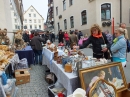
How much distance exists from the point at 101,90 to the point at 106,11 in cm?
1211

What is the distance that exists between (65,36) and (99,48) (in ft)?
27.8

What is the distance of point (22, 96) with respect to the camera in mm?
3092

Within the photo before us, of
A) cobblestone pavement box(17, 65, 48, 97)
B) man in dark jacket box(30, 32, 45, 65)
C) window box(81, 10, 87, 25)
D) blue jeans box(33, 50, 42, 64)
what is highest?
window box(81, 10, 87, 25)

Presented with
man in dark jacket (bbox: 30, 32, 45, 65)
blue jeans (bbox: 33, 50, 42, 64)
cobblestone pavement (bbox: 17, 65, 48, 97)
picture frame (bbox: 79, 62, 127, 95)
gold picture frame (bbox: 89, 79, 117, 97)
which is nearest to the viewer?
gold picture frame (bbox: 89, 79, 117, 97)

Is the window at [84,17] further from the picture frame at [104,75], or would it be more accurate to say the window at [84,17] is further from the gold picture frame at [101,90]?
the gold picture frame at [101,90]

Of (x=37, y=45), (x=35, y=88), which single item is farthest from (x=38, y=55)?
(x=35, y=88)

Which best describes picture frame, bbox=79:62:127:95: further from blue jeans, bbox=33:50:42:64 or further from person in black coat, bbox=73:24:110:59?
blue jeans, bbox=33:50:42:64

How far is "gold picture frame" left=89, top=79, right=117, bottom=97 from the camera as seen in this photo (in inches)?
69.4

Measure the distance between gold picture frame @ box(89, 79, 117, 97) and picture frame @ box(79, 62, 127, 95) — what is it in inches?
3.9

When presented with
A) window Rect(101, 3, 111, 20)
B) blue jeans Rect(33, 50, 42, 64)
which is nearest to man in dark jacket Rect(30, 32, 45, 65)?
blue jeans Rect(33, 50, 42, 64)

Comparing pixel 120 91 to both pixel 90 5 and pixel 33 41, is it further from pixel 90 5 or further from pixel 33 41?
pixel 90 5

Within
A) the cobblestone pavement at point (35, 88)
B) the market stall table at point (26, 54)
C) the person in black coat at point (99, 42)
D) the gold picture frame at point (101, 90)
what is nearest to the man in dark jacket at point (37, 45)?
the market stall table at point (26, 54)

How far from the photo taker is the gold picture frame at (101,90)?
1762 millimetres

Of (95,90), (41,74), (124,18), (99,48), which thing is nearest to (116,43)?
(99,48)
